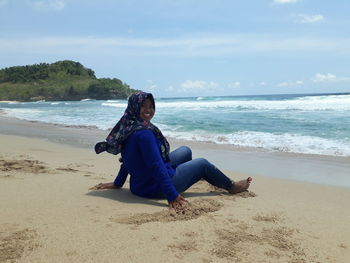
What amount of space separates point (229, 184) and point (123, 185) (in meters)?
1.28

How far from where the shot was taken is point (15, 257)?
228cm

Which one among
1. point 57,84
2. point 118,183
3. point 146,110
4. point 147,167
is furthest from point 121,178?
point 57,84

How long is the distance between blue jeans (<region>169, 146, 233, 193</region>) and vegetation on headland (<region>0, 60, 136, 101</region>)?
8904 cm

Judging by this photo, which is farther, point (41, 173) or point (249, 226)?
point (41, 173)

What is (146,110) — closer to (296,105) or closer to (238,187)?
(238,187)

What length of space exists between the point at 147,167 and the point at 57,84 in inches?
3942

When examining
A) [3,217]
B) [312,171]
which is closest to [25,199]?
[3,217]

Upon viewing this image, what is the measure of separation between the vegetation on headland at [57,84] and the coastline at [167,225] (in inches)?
3505

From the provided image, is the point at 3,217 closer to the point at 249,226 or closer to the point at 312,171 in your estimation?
the point at 249,226

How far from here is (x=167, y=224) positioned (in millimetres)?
2936

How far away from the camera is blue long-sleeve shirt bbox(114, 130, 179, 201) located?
11.0ft

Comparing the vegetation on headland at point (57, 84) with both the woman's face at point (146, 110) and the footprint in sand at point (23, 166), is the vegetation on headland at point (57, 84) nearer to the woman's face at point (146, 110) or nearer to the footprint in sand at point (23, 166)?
the footprint in sand at point (23, 166)

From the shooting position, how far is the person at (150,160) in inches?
132

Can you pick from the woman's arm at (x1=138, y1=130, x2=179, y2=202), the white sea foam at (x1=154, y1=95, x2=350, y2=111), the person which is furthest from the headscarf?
the white sea foam at (x1=154, y1=95, x2=350, y2=111)
